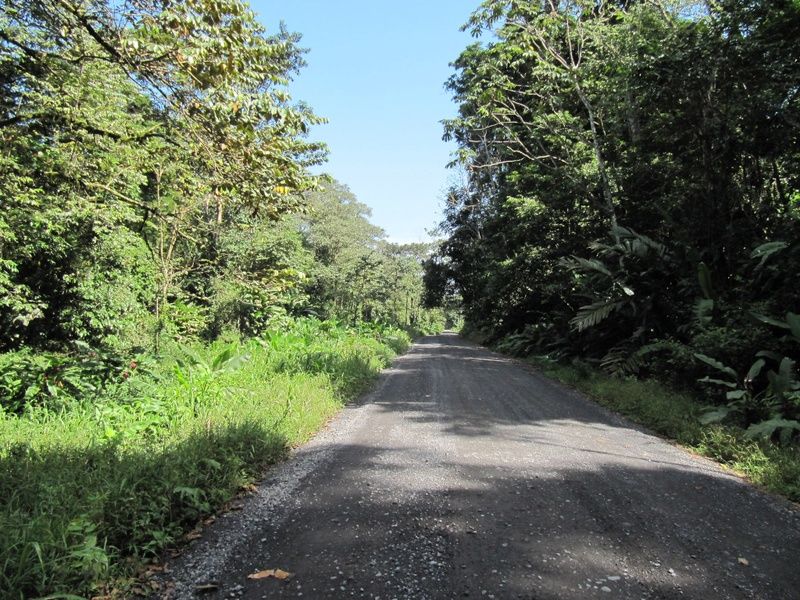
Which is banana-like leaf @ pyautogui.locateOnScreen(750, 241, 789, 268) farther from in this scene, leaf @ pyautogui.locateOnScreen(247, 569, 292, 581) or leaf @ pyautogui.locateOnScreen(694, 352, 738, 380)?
leaf @ pyautogui.locateOnScreen(247, 569, 292, 581)

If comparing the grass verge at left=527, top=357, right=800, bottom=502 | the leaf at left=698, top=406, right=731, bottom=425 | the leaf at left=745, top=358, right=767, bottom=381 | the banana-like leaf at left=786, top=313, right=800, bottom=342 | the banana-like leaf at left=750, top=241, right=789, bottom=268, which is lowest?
the grass verge at left=527, top=357, right=800, bottom=502

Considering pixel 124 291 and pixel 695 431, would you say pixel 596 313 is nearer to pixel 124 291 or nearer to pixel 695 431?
pixel 695 431

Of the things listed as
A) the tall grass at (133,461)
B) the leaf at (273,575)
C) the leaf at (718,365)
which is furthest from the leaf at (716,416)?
the leaf at (273,575)

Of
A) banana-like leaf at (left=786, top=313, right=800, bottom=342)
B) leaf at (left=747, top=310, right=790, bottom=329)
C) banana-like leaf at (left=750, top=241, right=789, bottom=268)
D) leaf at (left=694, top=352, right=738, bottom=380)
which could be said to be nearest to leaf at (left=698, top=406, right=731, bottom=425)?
leaf at (left=694, top=352, right=738, bottom=380)

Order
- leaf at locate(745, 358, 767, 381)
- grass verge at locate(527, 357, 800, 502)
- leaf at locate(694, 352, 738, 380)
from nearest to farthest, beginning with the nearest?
grass verge at locate(527, 357, 800, 502)
leaf at locate(745, 358, 767, 381)
leaf at locate(694, 352, 738, 380)

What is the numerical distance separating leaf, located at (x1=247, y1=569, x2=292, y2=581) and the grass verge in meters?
4.54

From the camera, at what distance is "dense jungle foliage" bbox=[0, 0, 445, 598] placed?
346 centimetres

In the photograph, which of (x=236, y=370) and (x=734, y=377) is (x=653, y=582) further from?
(x=236, y=370)

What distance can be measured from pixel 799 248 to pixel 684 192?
3304mm

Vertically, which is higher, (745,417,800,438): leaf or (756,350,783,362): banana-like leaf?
(756,350,783,362): banana-like leaf

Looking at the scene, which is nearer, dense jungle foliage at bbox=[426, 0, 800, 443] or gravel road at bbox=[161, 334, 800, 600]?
gravel road at bbox=[161, 334, 800, 600]

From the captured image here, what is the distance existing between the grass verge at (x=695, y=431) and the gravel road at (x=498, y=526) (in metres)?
0.26

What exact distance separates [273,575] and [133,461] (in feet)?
6.41

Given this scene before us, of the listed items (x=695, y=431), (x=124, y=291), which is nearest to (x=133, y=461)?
(x=695, y=431)
